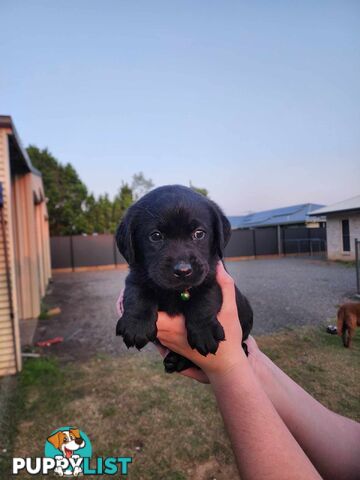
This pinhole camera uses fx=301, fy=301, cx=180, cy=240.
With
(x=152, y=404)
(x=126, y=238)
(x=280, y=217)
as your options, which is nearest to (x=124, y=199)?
(x=280, y=217)

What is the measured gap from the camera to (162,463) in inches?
76.0

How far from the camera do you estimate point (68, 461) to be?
1622 mm

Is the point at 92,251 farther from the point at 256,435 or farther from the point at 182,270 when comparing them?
the point at 256,435

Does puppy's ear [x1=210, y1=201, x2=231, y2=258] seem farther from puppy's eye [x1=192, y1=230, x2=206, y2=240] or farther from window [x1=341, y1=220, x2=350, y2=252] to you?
window [x1=341, y1=220, x2=350, y2=252]

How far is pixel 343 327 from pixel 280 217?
1427 millimetres

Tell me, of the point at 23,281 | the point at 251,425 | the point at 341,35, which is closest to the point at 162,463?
the point at 251,425

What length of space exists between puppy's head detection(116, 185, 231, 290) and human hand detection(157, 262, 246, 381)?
13cm

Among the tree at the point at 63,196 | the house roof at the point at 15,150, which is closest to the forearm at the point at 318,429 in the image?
the house roof at the point at 15,150

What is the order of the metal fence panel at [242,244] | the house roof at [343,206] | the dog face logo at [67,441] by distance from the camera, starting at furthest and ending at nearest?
the metal fence panel at [242,244]
the dog face logo at [67,441]
the house roof at [343,206]

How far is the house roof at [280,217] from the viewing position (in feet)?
6.06

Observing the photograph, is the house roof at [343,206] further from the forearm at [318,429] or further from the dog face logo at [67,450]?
the dog face logo at [67,450]

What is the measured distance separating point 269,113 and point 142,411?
7.99ft

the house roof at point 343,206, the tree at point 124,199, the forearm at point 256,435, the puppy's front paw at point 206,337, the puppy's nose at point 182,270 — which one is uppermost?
the tree at point 124,199

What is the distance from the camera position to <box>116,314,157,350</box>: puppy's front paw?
1103mm
